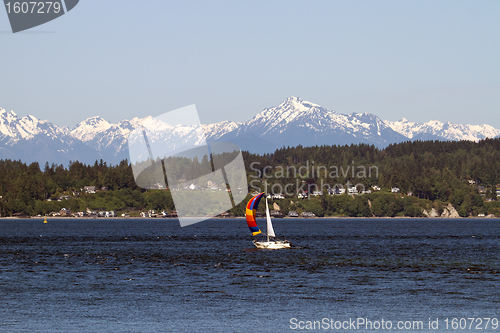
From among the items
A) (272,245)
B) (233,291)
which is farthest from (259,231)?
(233,291)

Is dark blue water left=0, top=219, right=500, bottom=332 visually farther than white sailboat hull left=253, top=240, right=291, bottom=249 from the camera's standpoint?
No

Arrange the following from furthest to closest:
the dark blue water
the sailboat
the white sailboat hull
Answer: the white sailboat hull < the sailboat < the dark blue water

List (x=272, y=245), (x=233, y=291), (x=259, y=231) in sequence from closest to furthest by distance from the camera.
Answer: (x=233, y=291), (x=259, y=231), (x=272, y=245)

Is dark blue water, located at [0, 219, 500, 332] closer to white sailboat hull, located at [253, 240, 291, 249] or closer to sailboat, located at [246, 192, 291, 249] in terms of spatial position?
sailboat, located at [246, 192, 291, 249]

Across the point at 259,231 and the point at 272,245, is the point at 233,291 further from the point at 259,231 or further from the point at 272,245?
the point at 272,245

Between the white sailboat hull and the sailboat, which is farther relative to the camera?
the white sailboat hull

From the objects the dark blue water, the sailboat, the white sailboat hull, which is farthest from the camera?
the white sailboat hull

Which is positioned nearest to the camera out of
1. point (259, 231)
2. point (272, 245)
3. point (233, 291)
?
point (233, 291)

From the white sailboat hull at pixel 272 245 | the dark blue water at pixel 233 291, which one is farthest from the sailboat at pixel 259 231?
the dark blue water at pixel 233 291

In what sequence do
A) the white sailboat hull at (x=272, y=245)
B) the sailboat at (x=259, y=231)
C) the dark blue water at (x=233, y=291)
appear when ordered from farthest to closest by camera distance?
the white sailboat hull at (x=272, y=245)
the sailboat at (x=259, y=231)
the dark blue water at (x=233, y=291)

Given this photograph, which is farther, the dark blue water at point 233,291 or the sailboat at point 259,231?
the sailboat at point 259,231

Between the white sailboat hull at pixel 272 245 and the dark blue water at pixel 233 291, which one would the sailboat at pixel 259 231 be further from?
the dark blue water at pixel 233 291

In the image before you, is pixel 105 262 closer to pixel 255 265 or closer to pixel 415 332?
pixel 255 265

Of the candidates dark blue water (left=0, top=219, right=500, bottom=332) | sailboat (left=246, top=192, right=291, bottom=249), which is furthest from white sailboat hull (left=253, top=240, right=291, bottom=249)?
dark blue water (left=0, top=219, right=500, bottom=332)
